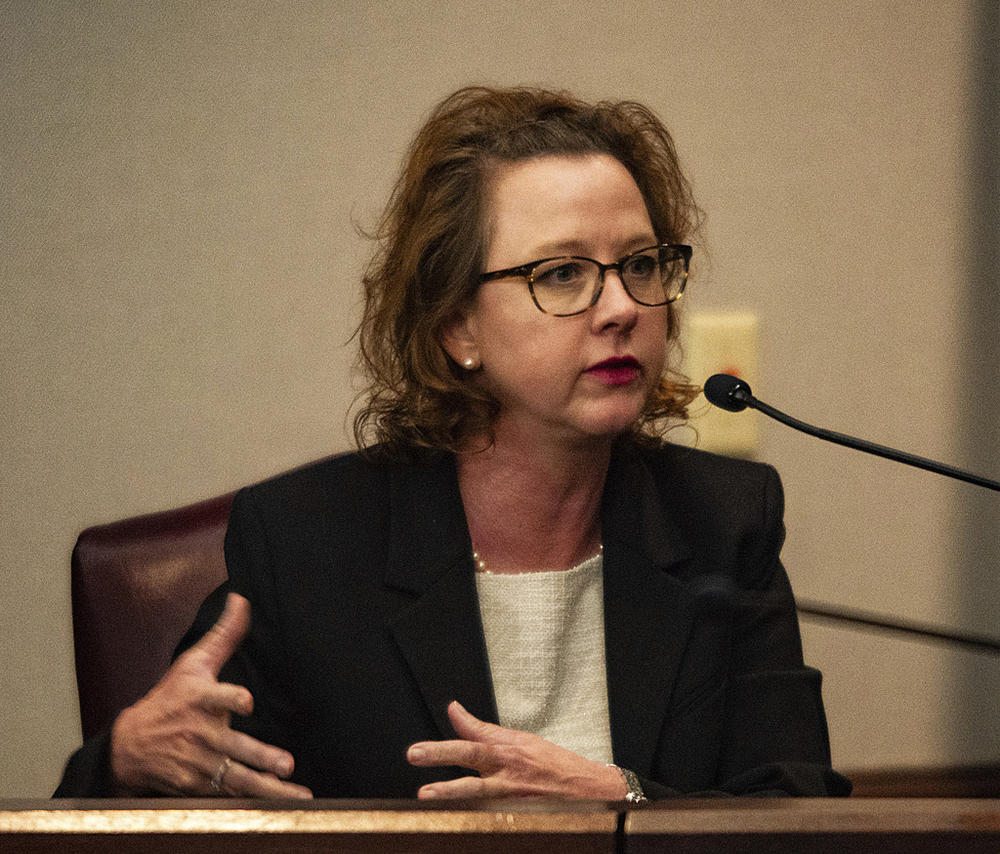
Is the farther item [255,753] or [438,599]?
[438,599]

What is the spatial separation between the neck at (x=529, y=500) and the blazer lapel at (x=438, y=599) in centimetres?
4

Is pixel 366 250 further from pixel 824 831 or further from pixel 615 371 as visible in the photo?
pixel 824 831

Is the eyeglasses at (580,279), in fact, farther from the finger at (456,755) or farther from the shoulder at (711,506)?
the finger at (456,755)

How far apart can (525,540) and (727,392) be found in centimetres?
34

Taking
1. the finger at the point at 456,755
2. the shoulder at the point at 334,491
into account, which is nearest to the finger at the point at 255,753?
the finger at the point at 456,755

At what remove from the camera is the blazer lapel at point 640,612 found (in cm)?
109

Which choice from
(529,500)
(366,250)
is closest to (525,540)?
(529,500)

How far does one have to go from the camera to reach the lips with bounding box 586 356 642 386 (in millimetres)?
1077

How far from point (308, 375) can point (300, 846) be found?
1057 mm

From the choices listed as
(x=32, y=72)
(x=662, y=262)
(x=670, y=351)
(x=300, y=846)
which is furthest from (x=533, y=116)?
(x=300, y=846)

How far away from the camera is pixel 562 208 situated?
A: 109 centimetres

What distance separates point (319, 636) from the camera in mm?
1090

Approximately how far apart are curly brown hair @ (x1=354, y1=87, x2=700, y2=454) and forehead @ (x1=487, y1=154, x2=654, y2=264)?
0.8 inches

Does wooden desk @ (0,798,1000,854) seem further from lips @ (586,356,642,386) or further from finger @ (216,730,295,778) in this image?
lips @ (586,356,642,386)
